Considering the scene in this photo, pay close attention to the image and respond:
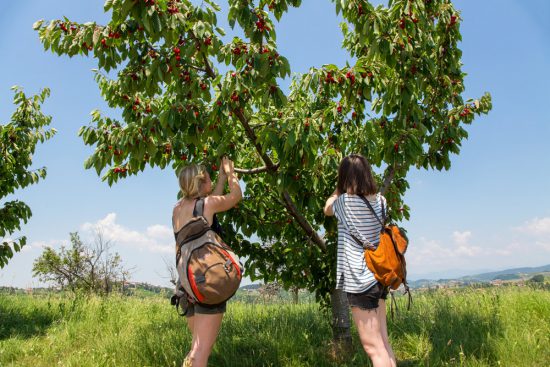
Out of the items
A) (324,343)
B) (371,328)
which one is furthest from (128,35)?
(324,343)

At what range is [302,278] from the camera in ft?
18.1

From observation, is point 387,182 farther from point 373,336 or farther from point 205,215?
point 205,215

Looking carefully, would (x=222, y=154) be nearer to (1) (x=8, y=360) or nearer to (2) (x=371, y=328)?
(2) (x=371, y=328)

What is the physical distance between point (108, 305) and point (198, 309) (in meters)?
6.01

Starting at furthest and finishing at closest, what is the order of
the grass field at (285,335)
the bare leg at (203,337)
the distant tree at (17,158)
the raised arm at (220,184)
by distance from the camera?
1. the distant tree at (17,158)
2. the grass field at (285,335)
3. the raised arm at (220,184)
4. the bare leg at (203,337)

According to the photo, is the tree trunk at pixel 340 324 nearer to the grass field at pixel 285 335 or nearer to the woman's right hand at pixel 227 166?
the grass field at pixel 285 335

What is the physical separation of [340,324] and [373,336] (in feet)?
7.06

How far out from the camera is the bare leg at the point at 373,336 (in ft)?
10.7

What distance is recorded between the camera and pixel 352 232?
11.4 feet

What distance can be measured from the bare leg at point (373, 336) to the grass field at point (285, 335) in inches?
55.6

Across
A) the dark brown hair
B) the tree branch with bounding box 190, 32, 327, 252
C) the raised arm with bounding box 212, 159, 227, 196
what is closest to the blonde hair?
the raised arm with bounding box 212, 159, 227, 196

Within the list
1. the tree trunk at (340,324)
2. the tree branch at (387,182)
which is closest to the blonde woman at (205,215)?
the tree branch at (387,182)

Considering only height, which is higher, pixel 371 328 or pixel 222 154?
pixel 222 154

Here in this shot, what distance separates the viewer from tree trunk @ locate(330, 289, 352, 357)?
513 cm
